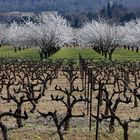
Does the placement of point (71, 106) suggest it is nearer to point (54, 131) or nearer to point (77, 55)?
point (54, 131)

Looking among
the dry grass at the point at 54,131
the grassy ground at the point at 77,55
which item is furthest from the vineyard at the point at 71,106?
the grassy ground at the point at 77,55

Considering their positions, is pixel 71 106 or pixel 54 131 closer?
pixel 71 106

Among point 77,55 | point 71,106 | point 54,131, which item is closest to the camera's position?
point 71,106

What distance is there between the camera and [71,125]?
2594 cm

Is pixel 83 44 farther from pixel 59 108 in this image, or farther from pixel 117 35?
pixel 59 108

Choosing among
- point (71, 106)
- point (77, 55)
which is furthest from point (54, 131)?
point (77, 55)

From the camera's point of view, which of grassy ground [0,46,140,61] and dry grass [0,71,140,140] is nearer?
dry grass [0,71,140,140]

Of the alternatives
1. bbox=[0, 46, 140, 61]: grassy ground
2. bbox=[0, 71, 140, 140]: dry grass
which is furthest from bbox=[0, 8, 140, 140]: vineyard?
bbox=[0, 46, 140, 61]: grassy ground

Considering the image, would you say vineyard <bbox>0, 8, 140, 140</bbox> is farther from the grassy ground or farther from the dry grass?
the grassy ground

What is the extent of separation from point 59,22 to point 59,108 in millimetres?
78995

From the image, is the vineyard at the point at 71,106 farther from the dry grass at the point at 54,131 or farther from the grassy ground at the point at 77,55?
the grassy ground at the point at 77,55

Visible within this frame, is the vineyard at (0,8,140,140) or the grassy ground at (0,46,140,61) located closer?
the vineyard at (0,8,140,140)

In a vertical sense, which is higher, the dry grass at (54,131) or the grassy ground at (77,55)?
the dry grass at (54,131)

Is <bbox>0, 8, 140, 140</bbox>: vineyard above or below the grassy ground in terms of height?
above
